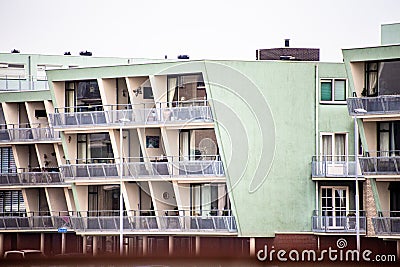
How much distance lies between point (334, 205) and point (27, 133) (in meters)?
24.7

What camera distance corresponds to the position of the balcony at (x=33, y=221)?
88312 mm

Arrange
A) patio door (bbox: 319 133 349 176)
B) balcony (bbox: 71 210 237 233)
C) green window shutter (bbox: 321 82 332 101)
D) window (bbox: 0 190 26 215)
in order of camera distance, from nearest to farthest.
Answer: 1. patio door (bbox: 319 133 349 176)
2. green window shutter (bbox: 321 82 332 101)
3. balcony (bbox: 71 210 237 233)
4. window (bbox: 0 190 26 215)

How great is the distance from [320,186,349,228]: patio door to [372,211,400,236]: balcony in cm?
663

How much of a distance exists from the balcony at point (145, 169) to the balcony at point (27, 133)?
15.1 ft

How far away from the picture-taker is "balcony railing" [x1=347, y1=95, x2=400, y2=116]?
67.2 metres

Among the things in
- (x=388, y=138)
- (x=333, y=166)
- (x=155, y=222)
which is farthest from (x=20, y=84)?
(x=388, y=138)

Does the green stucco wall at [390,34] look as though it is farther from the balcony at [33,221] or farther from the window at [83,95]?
the balcony at [33,221]

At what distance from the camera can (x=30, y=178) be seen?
90.5 m

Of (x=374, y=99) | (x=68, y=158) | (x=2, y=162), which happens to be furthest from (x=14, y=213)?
(x=374, y=99)

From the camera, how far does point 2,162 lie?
9356cm

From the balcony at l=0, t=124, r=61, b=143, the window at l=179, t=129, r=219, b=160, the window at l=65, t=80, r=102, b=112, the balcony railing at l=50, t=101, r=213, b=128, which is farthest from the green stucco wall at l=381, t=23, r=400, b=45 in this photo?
the balcony at l=0, t=124, r=61, b=143

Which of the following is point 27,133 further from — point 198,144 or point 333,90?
point 333,90

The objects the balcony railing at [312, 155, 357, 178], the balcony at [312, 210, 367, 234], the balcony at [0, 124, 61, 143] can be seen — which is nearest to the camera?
the balcony at [312, 210, 367, 234]

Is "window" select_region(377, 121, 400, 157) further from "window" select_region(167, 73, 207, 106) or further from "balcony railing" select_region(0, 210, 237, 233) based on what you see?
"window" select_region(167, 73, 207, 106)
